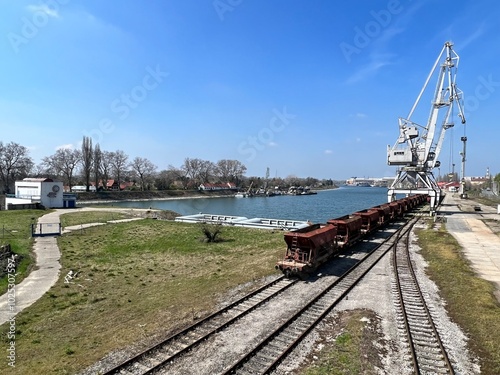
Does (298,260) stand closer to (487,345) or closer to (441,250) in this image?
(487,345)

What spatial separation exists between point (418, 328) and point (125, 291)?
39.5ft

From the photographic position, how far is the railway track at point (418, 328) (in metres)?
8.20

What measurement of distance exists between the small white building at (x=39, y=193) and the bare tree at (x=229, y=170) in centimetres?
11651

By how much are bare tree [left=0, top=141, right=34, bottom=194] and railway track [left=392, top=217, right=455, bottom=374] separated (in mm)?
101323

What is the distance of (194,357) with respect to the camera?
28.0ft

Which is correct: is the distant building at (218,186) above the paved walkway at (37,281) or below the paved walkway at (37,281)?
above

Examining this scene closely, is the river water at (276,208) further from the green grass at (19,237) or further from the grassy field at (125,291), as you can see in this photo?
the green grass at (19,237)

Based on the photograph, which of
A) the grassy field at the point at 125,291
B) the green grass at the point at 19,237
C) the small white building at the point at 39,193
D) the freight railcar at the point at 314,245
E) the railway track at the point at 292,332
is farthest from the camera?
the small white building at the point at 39,193

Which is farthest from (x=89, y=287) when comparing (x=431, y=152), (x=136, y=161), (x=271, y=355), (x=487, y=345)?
(x=136, y=161)

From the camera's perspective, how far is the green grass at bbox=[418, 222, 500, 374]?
9023 mm

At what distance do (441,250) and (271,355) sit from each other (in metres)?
18.1

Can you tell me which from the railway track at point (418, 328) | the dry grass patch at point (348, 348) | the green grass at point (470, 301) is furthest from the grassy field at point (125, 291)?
the green grass at point (470, 301)

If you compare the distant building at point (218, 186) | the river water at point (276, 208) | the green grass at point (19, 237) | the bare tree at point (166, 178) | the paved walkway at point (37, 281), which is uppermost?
the bare tree at point (166, 178)

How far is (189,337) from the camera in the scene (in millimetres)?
9609
